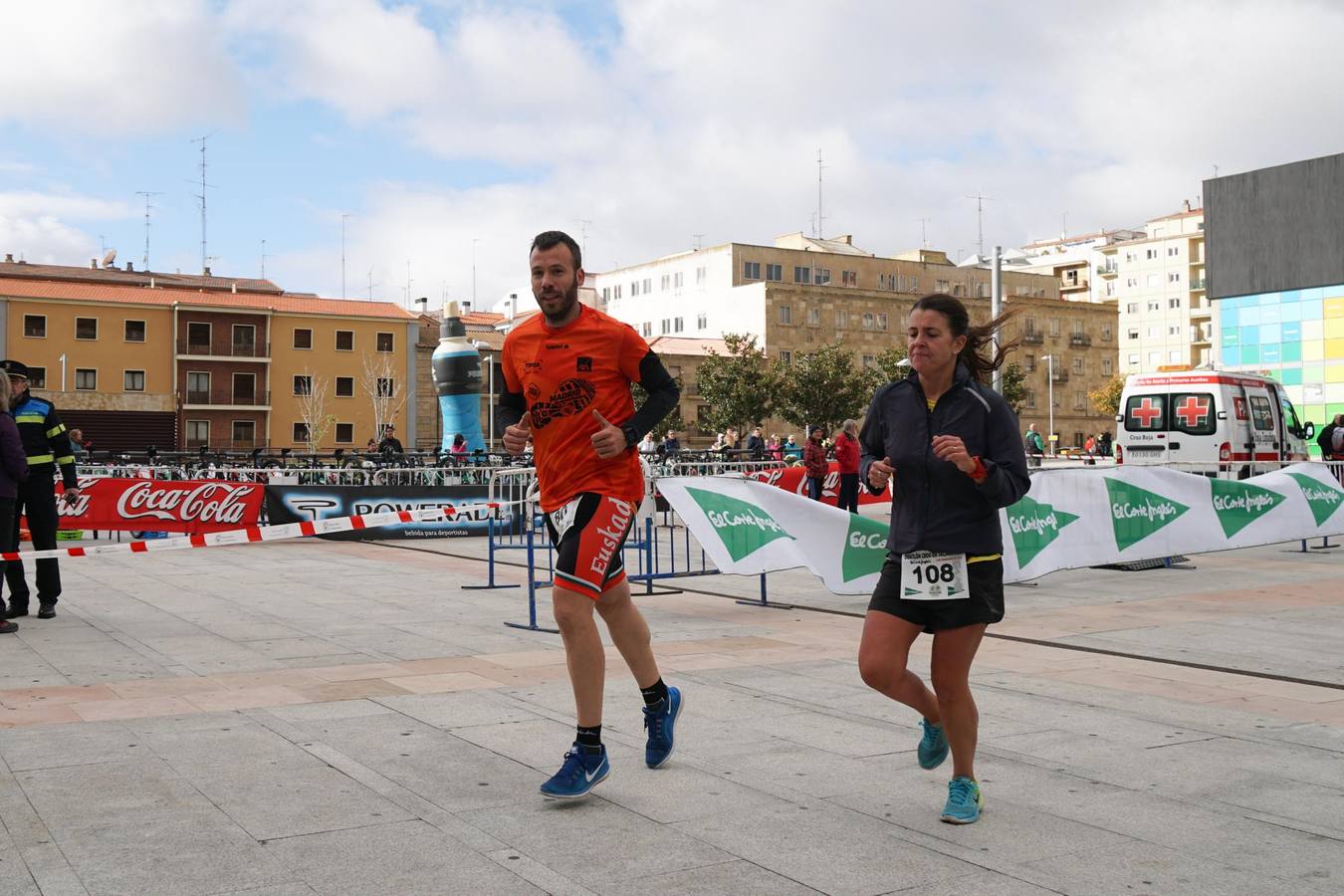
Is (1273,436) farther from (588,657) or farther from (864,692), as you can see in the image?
(588,657)

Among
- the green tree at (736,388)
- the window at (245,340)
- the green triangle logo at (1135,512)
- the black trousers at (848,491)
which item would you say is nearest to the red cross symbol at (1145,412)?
the black trousers at (848,491)

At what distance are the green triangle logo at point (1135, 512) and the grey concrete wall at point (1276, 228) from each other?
3209cm

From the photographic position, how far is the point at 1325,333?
42.2m

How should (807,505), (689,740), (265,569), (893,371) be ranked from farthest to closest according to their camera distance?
(893,371)
(265,569)
(807,505)
(689,740)

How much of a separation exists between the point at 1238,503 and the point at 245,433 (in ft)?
209

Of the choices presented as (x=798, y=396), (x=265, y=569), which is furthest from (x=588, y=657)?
(x=798, y=396)

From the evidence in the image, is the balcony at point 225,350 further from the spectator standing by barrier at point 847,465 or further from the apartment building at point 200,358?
the spectator standing by barrier at point 847,465

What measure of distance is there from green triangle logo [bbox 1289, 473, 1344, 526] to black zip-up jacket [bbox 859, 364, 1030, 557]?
12739 mm

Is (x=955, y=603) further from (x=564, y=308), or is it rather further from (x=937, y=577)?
(x=564, y=308)

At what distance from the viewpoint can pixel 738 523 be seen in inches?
403

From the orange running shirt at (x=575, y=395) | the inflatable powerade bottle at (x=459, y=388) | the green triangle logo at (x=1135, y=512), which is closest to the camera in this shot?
the orange running shirt at (x=575, y=395)

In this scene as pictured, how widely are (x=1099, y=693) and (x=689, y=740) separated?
2380mm

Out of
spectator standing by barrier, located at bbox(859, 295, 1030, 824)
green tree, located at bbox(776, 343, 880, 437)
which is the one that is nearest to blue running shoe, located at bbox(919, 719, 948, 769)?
spectator standing by barrier, located at bbox(859, 295, 1030, 824)

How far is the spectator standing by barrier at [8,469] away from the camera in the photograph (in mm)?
9305
